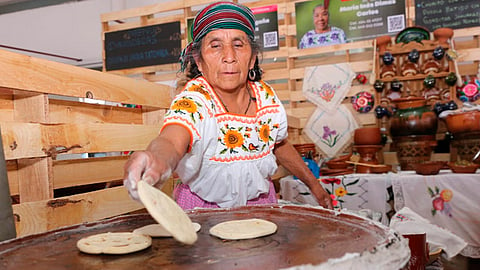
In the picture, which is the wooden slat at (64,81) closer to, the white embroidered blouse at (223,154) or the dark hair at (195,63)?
the dark hair at (195,63)

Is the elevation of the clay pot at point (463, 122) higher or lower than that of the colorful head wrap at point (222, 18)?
lower

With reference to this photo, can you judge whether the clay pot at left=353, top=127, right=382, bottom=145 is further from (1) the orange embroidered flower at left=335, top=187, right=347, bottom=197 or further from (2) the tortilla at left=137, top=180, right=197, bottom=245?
(2) the tortilla at left=137, top=180, right=197, bottom=245

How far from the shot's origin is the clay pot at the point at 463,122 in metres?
2.80

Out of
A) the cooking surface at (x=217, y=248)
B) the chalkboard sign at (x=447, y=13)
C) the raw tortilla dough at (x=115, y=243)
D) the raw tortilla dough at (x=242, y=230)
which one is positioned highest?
the chalkboard sign at (x=447, y=13)

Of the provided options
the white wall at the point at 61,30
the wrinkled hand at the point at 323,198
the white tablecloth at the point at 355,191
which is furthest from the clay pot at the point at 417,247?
the white wall at the point at 61,30

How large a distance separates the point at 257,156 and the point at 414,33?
277 centimetres

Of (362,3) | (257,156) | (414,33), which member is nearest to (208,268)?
(257,156)

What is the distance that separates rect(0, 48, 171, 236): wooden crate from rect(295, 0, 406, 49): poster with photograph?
2513 millimetres

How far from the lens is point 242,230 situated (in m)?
0.98

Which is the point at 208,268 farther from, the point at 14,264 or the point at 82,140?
the point at 82,140

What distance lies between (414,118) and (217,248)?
2.60m

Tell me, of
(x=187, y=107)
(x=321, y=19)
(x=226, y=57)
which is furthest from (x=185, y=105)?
(x=321, y=19)

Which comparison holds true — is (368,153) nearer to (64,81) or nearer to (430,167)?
(430,167)

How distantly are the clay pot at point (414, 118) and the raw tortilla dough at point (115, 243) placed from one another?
2604mm
